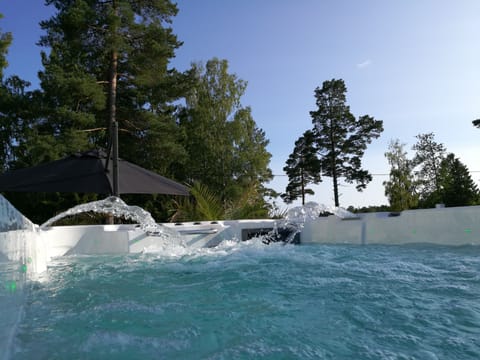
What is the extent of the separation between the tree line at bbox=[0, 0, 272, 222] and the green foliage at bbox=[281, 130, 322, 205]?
1117 centimetres

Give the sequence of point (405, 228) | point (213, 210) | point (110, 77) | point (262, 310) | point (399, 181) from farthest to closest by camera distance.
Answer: point (399, 181)
point (110, 77)
point (213, 210)
point (405, 228)
point (262, 310)

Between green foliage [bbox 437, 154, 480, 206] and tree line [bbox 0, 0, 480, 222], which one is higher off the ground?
tree line [bbox 0, 0, 480, 222]

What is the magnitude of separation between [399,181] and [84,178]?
15176 mm

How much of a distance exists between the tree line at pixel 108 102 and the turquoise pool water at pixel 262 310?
407cm

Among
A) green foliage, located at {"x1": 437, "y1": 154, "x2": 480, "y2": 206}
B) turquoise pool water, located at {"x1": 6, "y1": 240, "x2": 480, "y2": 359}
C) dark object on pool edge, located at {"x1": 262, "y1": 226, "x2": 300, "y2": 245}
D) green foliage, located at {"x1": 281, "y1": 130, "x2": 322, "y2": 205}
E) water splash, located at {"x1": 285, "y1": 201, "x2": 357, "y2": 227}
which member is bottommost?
turquoise pool water, located at {"x1": 6, "y1": 240, "x2": 480, "y2": 359}

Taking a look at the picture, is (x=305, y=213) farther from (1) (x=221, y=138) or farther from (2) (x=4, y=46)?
(2) (x=4, y=46)

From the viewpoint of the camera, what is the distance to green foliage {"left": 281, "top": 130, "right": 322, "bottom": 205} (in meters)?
23.5

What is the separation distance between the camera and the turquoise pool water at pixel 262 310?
140 cm

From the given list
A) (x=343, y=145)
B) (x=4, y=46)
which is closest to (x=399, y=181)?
(x=343, y=145)

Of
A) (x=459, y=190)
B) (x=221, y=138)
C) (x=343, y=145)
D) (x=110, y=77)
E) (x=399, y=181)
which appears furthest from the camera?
(x=343, y=145)

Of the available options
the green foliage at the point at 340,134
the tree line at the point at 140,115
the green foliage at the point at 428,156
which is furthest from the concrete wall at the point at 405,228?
the green foliage at the point at 428,156

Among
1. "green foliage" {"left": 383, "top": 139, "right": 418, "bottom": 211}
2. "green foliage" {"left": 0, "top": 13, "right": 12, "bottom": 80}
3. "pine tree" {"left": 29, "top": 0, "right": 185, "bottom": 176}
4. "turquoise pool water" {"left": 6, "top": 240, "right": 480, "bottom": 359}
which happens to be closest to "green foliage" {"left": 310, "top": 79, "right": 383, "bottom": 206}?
"green foliage" {"left": 383, "top": 139, "right": 418, "bottom": 211}

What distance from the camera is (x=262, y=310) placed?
6.39 ft

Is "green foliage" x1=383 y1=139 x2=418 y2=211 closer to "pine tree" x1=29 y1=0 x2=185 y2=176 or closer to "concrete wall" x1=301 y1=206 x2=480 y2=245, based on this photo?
"pine tree" x1=29 y1=0 x2=185 y2=176
